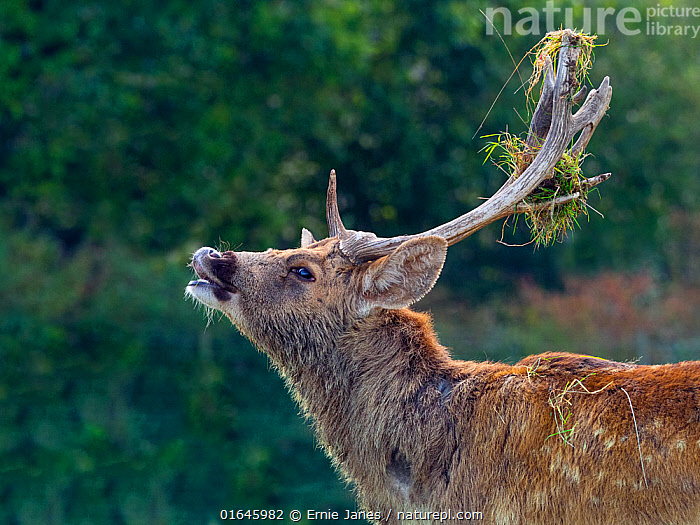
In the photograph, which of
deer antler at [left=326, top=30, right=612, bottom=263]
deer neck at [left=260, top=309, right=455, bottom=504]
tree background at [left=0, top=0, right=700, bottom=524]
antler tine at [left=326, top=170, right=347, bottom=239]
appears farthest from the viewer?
tree background at [left=0, top=0, right=700, bottom=524]

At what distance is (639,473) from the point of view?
364 cm

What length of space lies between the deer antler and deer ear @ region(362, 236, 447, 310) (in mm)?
102

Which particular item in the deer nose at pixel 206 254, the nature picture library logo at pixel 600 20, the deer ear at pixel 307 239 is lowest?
the deer nose at pixel 206 254

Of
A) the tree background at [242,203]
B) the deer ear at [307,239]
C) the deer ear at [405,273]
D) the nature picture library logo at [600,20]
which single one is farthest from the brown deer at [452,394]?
the nature picture library logo at [600,20]

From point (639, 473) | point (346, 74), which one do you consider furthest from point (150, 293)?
point (639, 473)

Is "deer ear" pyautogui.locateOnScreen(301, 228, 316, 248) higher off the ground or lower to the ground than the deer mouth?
higher

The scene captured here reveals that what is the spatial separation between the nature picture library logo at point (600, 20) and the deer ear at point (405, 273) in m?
14.0

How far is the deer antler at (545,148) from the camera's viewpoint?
14.4ft

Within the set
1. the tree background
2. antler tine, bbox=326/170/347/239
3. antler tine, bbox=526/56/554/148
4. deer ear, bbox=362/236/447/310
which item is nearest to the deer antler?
antler tine, bbox=526/56/554/148

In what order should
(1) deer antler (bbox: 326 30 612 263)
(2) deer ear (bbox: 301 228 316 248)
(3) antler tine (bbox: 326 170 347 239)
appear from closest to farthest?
(1) deer antler (bbox: 326 30 612 263) < (3) antler tine (bbox: 326 170 347 239) < (2) deer ear (bbox: 301 228 316 248)

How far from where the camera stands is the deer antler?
173 inches

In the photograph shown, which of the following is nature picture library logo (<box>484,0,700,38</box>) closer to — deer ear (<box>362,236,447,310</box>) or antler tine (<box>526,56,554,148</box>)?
antler tine (<box>526,56,554,148</box>)

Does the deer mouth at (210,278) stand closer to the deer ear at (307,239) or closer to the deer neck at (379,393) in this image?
the deer neck at (379,393)

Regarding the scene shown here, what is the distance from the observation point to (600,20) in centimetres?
2022
